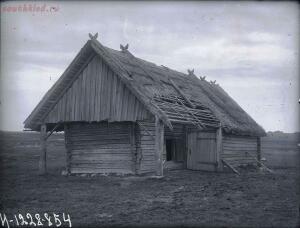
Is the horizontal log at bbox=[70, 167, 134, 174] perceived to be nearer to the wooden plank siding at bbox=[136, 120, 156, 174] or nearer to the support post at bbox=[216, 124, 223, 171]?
the wooden plank siding at bbox=[136, 120, 156, 174]

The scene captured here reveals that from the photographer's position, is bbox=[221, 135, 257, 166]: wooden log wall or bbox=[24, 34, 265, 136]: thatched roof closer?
bbox=[24, 34, 265, 136]: thatched roof

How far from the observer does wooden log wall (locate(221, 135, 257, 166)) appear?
66.4 feet

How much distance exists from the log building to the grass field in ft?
5.41

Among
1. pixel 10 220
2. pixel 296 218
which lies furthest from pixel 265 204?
pixel 10 220

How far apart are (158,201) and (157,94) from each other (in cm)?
670

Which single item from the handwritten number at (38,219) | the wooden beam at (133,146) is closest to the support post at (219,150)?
the wooden beam at (133,146)

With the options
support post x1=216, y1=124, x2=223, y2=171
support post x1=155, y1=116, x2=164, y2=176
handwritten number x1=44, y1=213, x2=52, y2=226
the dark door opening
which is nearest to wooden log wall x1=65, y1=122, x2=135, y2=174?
support post x1=155, y1=116, x2=164, y2=176

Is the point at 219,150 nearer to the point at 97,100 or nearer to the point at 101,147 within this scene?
the point at 101,147

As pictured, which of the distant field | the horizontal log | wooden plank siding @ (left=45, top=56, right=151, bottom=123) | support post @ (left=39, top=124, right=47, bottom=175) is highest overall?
wooden plank siding @ (left=45, top=56, right=151, bottom=123)

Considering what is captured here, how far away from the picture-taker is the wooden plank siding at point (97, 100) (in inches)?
603

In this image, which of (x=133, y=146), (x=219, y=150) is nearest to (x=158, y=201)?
(x=133, y=146)

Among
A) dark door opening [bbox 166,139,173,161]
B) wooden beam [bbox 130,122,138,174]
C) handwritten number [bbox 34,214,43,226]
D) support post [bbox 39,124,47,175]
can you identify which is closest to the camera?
handwritten number [bbox 34,214,43,226]

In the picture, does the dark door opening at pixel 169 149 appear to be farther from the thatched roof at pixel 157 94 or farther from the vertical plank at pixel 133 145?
the vertical plank at pixel 133 145

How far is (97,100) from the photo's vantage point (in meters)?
16.2
